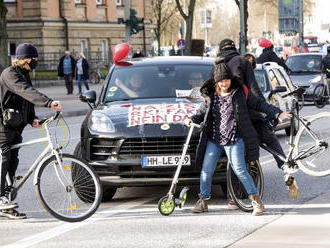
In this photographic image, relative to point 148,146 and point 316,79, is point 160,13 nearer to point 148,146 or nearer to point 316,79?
point 316,79

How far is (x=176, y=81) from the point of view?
10.6m

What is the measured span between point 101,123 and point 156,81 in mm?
1477

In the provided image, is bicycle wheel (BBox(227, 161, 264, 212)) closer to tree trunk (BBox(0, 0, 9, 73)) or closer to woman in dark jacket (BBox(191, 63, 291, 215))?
woman in dark jacket (BBox(191, 63, 291, 215))

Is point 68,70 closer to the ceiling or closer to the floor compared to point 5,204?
closer to the floor

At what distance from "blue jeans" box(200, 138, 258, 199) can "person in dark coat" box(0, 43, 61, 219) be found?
1.58 metres

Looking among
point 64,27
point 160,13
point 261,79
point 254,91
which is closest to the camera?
point 254,91

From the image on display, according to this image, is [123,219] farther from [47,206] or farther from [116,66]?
[116,66]

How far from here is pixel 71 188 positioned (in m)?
8.46

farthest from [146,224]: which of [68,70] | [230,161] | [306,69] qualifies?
[68,70]

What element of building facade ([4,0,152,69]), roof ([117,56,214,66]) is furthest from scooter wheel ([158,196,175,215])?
building facade ([4,0,152,69])

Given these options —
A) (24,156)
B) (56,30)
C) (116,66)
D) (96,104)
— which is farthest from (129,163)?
(56,30)

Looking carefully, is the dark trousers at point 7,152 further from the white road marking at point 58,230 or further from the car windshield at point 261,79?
the car windshield at point 261,79

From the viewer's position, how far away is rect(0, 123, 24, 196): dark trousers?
28.0 feet

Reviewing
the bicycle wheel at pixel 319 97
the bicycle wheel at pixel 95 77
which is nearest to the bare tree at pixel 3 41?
the bicycle wheel at pixel 319 97
